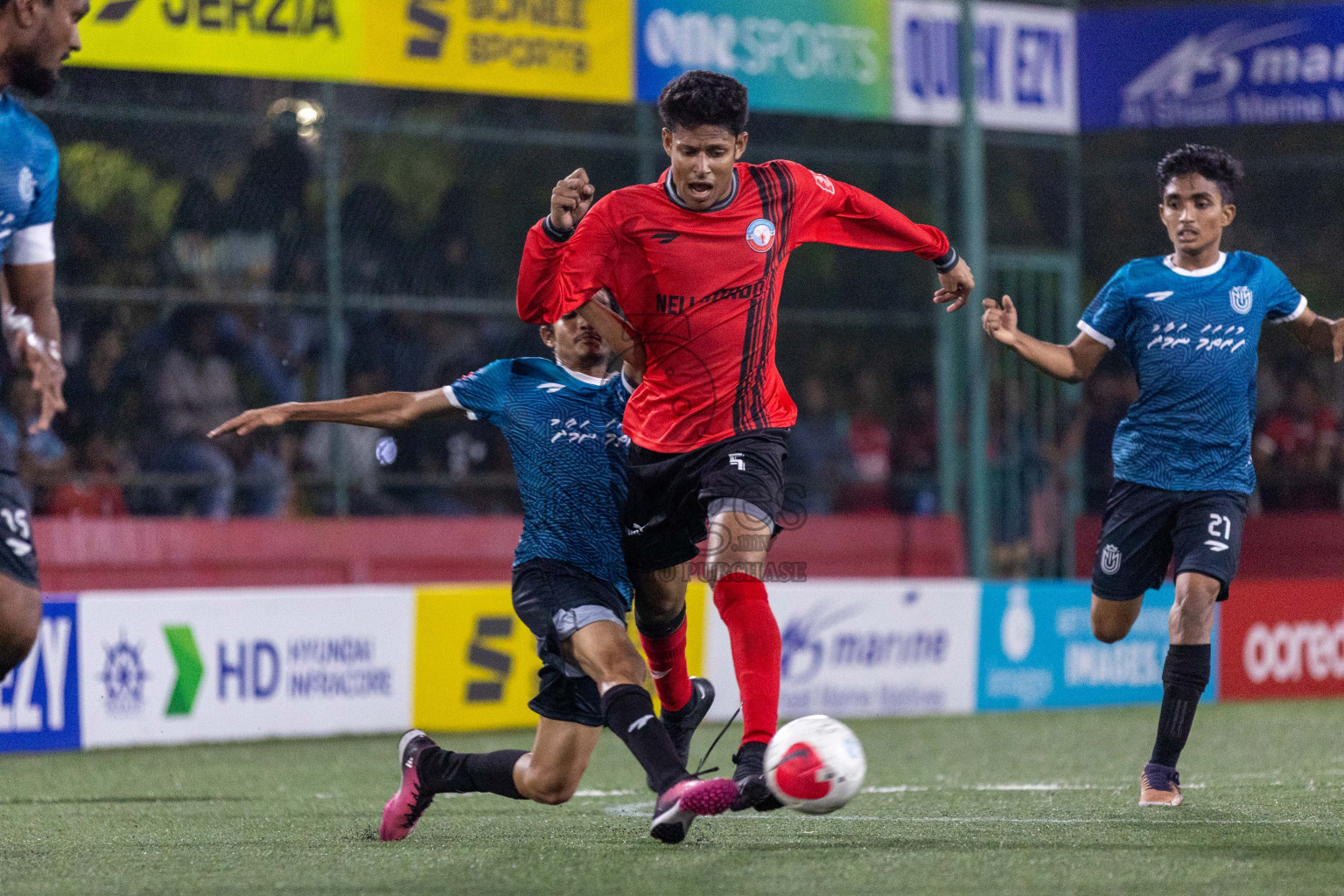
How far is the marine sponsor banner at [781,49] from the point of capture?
12594 mm

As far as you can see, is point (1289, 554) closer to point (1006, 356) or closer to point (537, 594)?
point (1006, 356)

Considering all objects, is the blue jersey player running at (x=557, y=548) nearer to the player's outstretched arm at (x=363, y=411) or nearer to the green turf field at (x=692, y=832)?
the player's outstretched arm at (x=363, y=411)

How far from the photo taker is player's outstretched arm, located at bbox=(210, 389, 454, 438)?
5527mm

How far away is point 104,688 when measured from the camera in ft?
31.5

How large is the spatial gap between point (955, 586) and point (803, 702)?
1.37 m

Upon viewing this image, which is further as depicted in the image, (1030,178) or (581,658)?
(1030,178)

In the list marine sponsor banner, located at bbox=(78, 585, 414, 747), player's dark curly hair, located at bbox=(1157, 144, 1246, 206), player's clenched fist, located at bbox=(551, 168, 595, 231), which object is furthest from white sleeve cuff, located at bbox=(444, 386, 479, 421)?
marine sponsor banner, located at bbox=(78, 585, 414, 747)

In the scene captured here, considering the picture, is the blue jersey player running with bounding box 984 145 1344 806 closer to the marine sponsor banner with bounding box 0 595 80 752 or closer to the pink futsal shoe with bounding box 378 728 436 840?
the pink futsal shoe with bounding box 378 728 436 840

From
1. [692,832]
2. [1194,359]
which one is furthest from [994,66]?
[692,832]

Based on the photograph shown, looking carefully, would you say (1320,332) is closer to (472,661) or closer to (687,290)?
(687,290)

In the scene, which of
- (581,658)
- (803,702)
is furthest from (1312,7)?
(581,658)

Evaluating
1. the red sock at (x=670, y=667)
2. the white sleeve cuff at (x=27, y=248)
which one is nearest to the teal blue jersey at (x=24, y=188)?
the white sleeve cuff at (x=27, y=248)

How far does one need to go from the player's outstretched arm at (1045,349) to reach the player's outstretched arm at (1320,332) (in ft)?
2.43

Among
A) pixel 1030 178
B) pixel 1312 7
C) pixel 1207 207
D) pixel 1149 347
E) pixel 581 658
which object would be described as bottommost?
pixel 581 658
